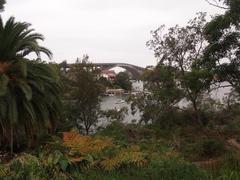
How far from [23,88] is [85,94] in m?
13.6

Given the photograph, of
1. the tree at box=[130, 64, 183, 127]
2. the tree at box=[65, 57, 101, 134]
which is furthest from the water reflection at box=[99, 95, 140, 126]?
the tree at box=[130, 64, 183, 127]

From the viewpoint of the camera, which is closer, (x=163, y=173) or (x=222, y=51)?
(x=163, y=173)

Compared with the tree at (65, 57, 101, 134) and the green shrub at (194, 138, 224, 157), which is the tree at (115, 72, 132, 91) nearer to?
the tree at (65, 57, 101, 134)

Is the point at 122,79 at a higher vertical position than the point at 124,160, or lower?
higher

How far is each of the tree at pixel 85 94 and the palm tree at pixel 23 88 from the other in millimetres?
11111

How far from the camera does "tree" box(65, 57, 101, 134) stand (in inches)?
1299

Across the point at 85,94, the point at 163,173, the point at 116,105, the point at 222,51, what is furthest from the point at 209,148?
the point at 116,105

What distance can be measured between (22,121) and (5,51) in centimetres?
304

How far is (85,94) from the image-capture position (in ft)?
108

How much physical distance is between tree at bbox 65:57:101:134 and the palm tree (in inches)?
437

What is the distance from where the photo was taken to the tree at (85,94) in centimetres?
3300

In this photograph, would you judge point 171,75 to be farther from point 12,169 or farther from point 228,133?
point 12,169

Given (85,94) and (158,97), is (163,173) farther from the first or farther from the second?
(85,94)

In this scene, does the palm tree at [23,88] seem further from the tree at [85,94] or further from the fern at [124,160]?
the fern at [124,160]
